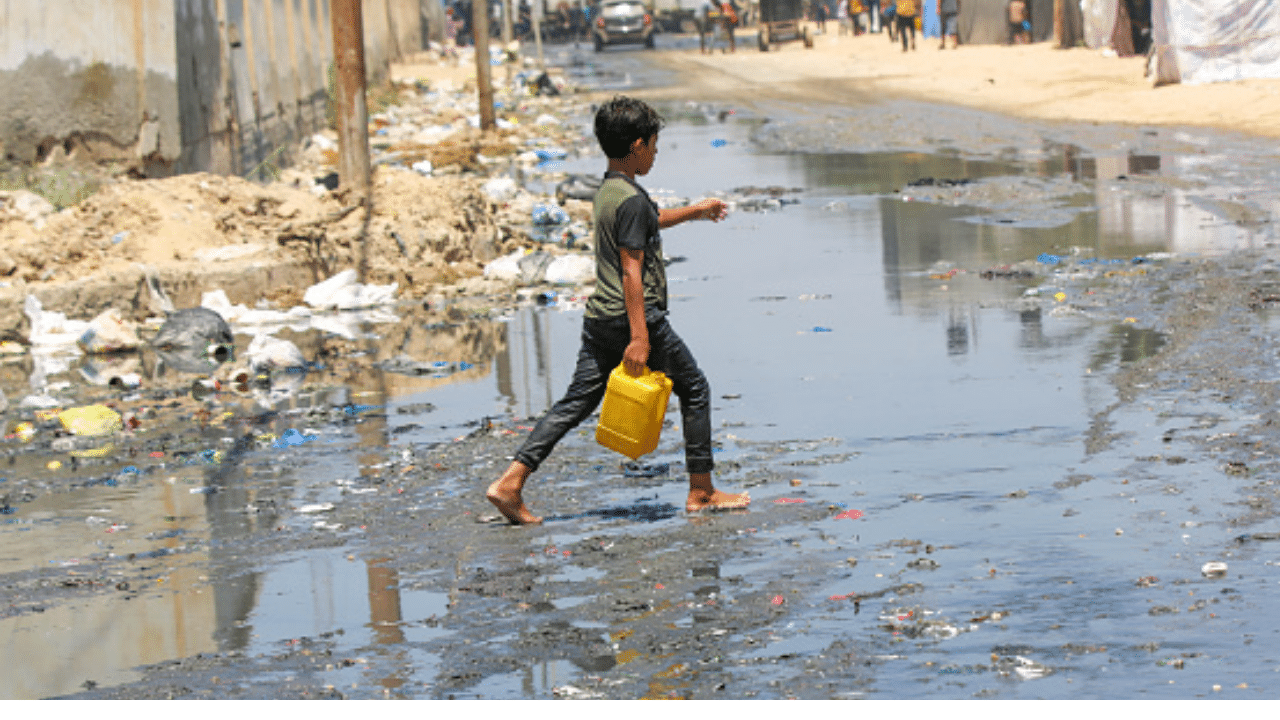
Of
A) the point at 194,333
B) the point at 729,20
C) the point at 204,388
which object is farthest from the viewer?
the point at 729,20

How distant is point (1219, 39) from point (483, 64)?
10.4 metres

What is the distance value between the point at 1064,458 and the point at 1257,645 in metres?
2.22

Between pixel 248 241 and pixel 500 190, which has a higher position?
pixel 500 190

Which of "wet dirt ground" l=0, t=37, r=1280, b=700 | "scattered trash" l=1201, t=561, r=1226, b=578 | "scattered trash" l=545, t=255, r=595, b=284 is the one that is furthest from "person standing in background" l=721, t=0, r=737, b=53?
"scattered trash" l=1201, t=561, r=1226, b=578

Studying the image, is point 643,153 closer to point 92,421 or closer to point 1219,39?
point 92,421

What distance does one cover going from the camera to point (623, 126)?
561 centimetres

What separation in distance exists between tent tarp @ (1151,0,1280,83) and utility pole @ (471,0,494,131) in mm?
9696

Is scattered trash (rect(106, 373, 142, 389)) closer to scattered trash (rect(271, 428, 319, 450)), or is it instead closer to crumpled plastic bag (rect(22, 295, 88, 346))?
crumpled plastic bag (rect(22, 295, 88, 346))

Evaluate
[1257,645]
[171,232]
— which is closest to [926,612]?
[1257,645]

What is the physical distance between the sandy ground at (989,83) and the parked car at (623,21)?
267cm

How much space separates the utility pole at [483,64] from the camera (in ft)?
79.6

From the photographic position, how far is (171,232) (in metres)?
12.0

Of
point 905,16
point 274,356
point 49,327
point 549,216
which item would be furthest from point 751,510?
point 905,16

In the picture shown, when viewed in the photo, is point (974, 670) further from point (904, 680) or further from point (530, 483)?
point (530, 483)
